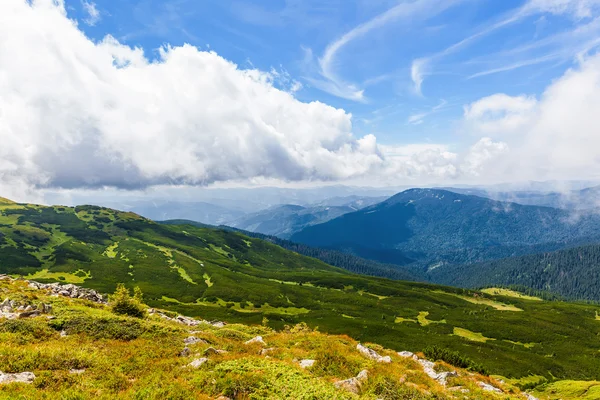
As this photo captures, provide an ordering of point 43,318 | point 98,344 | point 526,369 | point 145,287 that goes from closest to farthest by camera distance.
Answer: point 98,344 < point 43,318 < point 526,369 < point 145,287

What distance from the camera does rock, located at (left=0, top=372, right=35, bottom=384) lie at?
16047 mm

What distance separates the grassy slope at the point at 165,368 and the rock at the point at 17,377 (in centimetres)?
45

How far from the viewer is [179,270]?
18050 cm

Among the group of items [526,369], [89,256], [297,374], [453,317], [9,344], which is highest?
[9,344]

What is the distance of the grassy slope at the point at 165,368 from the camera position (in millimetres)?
16689

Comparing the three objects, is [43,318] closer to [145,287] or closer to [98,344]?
[98,344]

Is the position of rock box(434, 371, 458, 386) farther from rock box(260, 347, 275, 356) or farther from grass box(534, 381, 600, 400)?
grass box(534, 381, 600, 400)

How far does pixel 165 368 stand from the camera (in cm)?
2064

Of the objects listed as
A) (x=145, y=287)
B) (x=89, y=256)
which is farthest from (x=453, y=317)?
(x=89, y=256)

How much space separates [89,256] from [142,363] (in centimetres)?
19891

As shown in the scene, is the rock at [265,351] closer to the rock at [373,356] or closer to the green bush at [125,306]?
the rock at [373,356]

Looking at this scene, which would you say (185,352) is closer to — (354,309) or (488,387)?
(488,387)

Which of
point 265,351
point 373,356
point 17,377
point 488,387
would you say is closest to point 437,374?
point 488,387

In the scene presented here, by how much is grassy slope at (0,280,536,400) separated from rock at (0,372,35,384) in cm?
45
